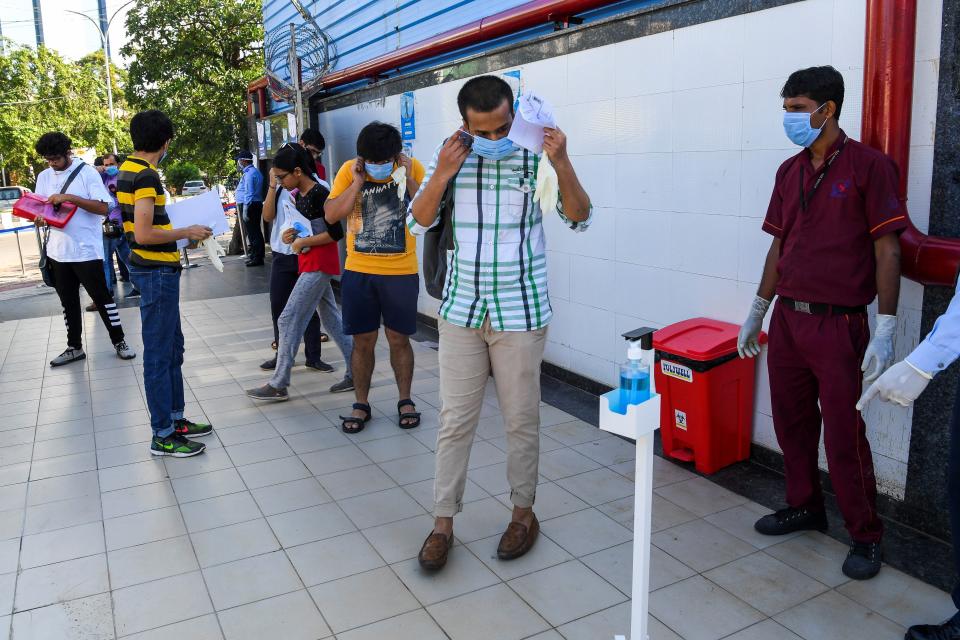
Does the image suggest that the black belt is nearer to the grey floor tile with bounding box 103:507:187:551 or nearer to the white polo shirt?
the grey floor tile with bounding box 103:507:187:551

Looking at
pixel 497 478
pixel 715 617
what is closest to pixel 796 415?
pixel 715 617

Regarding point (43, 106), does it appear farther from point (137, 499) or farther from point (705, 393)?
point (705, 393)

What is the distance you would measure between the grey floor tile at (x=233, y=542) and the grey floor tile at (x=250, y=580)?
58 mm

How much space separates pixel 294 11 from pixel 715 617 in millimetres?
10328

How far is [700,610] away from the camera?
2812mm

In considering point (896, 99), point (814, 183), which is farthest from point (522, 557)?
point (896, 99)

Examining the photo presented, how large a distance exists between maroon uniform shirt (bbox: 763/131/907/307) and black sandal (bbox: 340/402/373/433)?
264 centimetres

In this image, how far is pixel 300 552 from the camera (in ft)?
10.8

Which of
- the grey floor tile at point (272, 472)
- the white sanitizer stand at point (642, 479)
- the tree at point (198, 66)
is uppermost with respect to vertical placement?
the tree at point (198, 66)

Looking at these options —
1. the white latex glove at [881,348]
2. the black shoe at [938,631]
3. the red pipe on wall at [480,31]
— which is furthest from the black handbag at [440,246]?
the red pipe on wall at [480,31]

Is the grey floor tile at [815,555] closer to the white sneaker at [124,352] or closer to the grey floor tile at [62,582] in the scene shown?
the grey floor tile at [62,582]

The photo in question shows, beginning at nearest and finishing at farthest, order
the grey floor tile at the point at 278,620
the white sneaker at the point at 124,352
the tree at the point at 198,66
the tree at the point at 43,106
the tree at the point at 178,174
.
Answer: the grey floor tile at the point at 278,620 < the white sneaker at the point at 124,352 < the tree at the point at 198,66 < the tree at the point at 43,106 < the tree at the point at 178,174

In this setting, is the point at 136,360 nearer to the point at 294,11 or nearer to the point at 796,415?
the point at 796,415

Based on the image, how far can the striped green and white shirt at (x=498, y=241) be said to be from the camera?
2.96 metres
